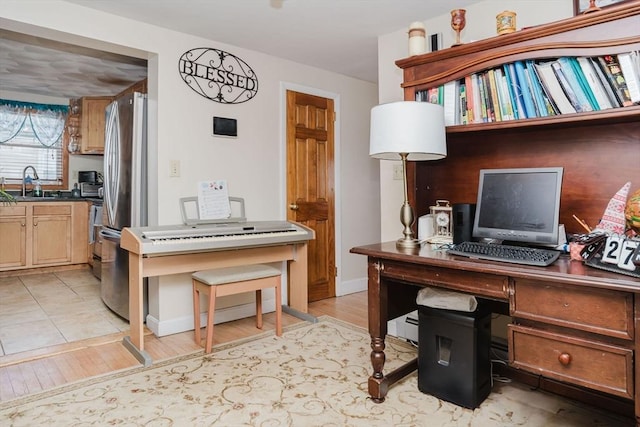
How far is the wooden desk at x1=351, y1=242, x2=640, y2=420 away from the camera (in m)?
1.29

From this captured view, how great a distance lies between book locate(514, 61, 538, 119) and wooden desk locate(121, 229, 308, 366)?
6.42ft

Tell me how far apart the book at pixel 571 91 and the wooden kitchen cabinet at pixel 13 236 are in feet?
18.4

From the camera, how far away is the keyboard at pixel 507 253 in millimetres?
1518

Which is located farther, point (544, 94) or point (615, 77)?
point (544, 94)

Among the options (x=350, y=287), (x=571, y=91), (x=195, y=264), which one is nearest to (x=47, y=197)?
(x=195, y=264)

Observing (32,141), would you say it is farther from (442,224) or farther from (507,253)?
(507,253)

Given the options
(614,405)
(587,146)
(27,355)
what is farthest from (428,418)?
(27,355)

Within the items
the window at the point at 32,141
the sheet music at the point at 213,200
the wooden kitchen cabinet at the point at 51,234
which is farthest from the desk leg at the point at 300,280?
the window at the point at 32,141

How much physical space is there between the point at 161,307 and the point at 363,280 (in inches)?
86.2

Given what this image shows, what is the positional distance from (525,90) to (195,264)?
230cm

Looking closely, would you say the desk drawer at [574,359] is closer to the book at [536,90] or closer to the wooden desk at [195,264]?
the book at [536,90]

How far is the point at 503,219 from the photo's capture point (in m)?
1.87

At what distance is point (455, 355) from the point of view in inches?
75.5

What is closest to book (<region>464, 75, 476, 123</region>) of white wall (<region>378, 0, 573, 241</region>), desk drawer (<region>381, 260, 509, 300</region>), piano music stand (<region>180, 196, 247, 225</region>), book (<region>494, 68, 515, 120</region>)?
book (<region>494, 68, 515, 120</region>)
